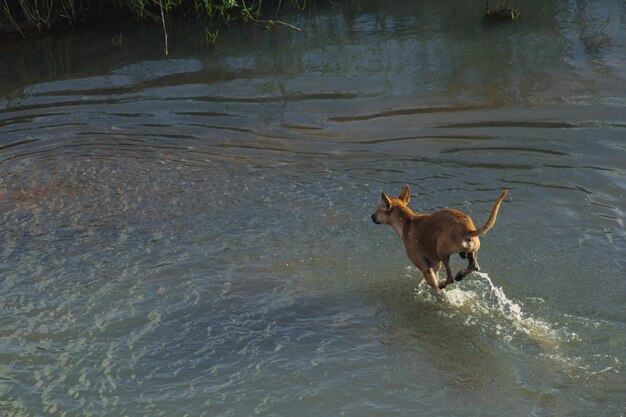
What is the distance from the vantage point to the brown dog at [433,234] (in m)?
7.01

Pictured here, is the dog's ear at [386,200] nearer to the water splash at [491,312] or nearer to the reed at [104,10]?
the water splash at [491,312]

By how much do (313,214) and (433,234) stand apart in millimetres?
1984

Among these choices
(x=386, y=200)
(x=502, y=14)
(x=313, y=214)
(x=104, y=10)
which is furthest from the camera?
(x=104, y=10)

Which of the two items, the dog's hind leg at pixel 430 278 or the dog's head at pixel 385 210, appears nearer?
the dog's hind leg at pixel 430 278

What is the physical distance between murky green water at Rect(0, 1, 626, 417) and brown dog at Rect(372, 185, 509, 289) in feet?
1.14

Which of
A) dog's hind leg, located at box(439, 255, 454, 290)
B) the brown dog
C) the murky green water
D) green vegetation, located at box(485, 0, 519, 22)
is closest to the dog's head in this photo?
the brown dog

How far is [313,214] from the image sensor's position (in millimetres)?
9070

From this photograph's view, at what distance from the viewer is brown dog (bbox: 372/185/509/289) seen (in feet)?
23.0

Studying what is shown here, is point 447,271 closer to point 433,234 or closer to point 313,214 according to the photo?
point 433,234

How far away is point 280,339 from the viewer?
7.11 meters

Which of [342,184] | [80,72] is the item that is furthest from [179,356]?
[80,72]

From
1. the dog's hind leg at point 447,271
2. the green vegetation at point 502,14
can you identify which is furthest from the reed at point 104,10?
the dog's hind leg at point 447,271

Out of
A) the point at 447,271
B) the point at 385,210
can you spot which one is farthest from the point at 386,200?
the point at 447,271

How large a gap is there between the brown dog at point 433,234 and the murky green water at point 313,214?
348 millimetres
